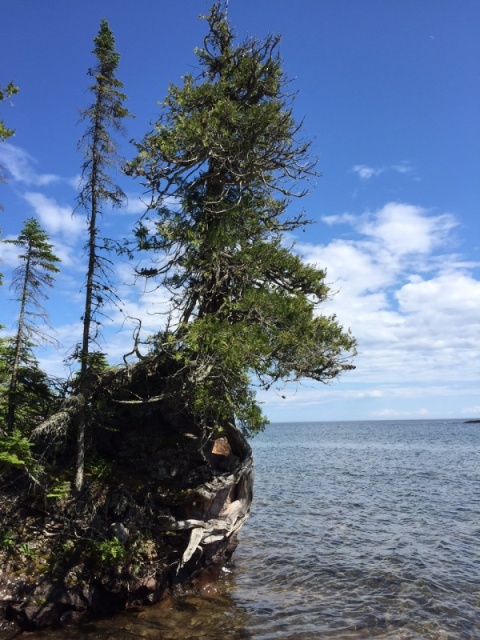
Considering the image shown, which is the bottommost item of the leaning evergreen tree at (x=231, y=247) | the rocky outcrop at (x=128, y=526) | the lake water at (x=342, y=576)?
the lake water at (x=342, y=576)

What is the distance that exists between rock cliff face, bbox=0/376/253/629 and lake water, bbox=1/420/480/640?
2.32 ft

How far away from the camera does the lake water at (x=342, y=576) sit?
10.6 m

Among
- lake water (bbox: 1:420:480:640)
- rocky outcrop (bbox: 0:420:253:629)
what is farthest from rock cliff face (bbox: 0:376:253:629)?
lake water (bbox: 1:420:480:640)

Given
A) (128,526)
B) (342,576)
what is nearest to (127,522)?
(128,526)

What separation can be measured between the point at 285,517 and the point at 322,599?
30.4 ft

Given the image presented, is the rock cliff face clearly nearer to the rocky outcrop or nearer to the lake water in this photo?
the rocky outcrop

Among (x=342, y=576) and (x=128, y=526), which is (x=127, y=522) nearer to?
(x=128, y=526)

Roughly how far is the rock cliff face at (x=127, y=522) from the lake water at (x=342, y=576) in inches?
27.8

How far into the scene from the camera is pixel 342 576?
1410 centimetres

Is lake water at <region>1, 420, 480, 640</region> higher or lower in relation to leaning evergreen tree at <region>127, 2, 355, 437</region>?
lower

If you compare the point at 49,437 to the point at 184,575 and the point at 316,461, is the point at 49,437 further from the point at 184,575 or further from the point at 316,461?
the point at 316,461

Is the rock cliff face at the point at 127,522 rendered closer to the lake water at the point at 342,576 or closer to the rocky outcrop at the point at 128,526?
the rocky outcrop at the point at 128,526

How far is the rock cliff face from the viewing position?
1069cm

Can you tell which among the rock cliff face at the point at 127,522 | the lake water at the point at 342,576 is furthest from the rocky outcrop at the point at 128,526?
the lake water at the point at 342,576
